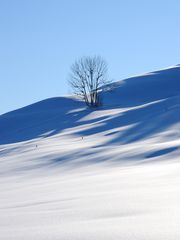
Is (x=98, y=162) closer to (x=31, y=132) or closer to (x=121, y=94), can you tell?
(x=31, y=132)

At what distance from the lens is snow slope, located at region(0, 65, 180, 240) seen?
230 inches

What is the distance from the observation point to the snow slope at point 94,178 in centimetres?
583

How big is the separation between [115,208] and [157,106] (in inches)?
1465

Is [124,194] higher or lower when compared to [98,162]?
higher

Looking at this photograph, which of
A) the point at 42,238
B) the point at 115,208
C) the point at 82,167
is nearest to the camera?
the point at 42,238

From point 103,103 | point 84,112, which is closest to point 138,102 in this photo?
point 103,103

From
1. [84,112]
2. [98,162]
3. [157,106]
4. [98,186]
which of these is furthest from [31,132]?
[98,186]

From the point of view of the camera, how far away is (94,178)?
1333cm

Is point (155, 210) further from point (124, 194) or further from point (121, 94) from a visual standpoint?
point (121, 94)

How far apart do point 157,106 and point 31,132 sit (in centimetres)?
1159

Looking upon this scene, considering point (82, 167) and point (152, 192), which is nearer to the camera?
point (152, 192)

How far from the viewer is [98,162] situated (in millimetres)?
20281

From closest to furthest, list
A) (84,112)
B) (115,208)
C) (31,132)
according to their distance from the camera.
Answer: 1. (115,208)
2. (31,132)
3. (84,112)

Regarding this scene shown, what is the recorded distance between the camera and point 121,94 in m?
66.1
